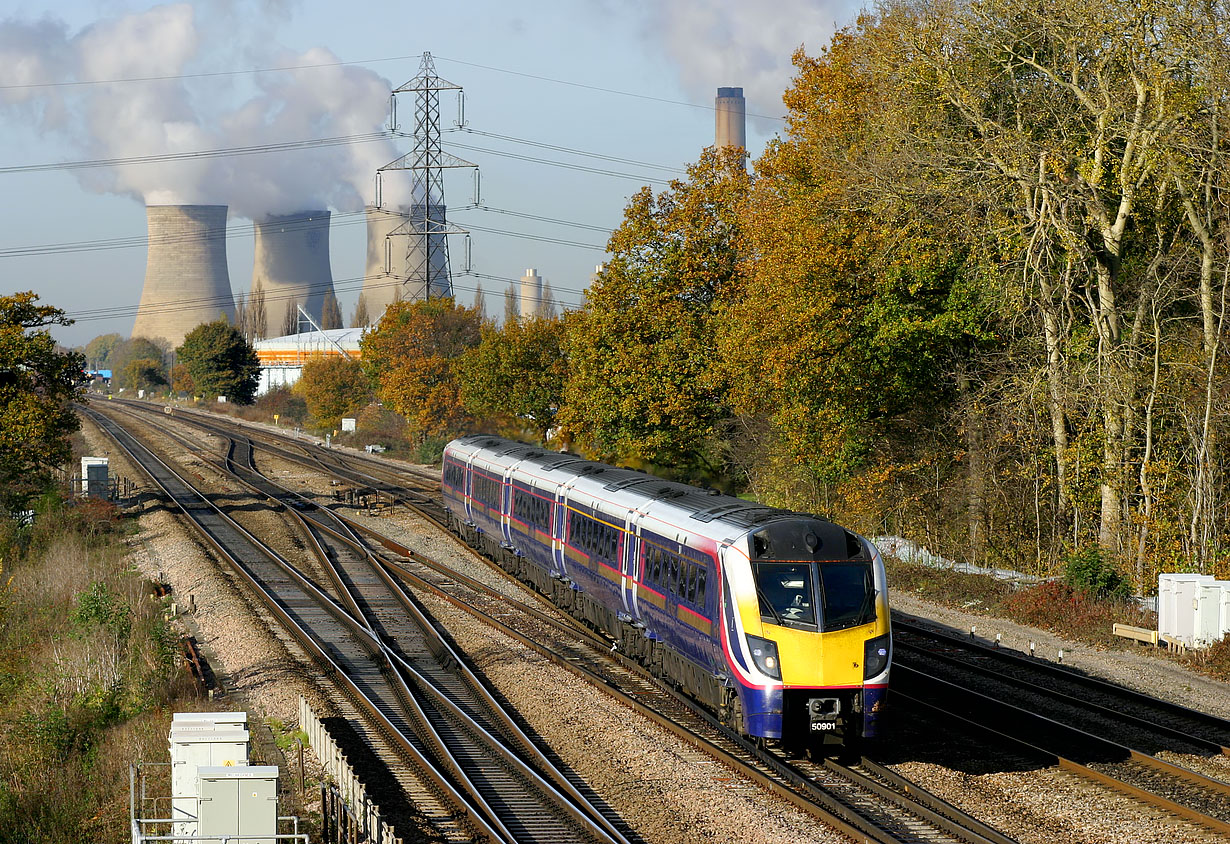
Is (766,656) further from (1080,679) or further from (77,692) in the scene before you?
(77,692)

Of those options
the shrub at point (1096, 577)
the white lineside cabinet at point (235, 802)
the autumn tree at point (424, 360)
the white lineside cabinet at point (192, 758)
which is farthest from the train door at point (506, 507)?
the autumn tree at point (424, 360)

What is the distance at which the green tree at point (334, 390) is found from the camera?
80312 mm

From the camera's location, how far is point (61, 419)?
37.0 meters

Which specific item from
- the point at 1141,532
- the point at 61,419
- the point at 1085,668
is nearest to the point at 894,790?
the point at 1085,668

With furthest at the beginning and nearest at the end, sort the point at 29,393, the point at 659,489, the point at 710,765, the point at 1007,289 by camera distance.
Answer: the point at 29,393 → the point at 1007,289 → the point at 659,489 → the point at 710,765

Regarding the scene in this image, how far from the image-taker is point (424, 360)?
62.4 m

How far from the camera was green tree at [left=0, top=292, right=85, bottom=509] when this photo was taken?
35625 mm

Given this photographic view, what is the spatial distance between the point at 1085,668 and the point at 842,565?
8155mm

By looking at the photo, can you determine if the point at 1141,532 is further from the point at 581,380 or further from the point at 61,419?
the point at 61,419

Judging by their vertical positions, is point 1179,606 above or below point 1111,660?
above

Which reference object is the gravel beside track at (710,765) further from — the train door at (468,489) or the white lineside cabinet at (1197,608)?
the train door at (468,489)

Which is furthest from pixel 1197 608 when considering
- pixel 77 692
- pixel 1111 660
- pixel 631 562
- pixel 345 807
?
pixel 77 692

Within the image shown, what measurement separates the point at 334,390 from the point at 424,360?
20.1m

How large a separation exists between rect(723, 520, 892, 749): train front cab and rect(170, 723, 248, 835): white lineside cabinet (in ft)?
18.6
